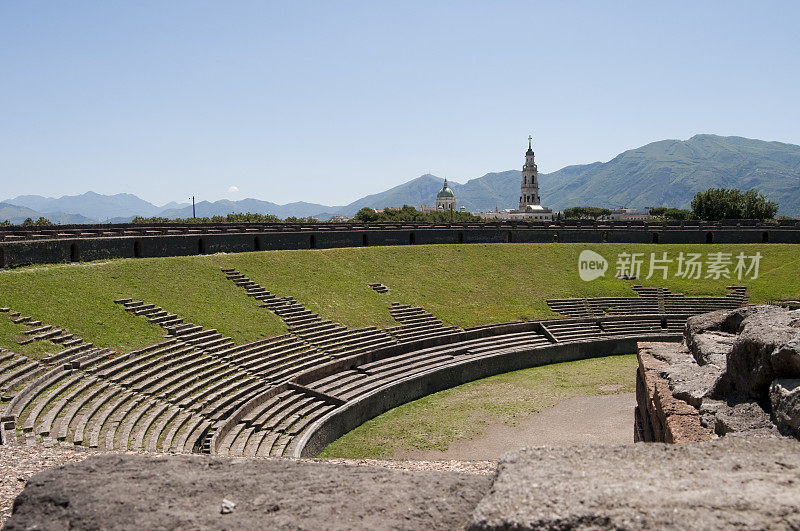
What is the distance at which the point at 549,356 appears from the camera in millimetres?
30484

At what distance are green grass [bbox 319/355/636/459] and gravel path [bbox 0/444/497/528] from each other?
794cm

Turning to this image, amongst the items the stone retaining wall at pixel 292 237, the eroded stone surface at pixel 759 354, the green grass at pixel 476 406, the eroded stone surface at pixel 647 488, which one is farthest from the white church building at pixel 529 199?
the eroded stone surface at pixel 647 488

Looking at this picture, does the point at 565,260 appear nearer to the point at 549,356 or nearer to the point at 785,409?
the point at 549,356

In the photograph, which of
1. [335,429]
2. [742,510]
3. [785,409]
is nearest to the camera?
[742,510]

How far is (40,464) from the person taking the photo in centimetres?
1015

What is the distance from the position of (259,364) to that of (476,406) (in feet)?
27.8

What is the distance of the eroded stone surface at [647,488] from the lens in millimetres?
4848

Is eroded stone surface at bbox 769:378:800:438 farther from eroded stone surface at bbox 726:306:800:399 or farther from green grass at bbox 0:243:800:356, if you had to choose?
green grass at bbox 0:243:800:356

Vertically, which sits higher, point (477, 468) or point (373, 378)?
point (477, 468)

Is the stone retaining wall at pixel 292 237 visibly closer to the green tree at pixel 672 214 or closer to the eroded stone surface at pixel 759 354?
the eroded stone surface at pixel 759 354

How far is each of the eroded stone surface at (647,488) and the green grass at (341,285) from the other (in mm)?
18316

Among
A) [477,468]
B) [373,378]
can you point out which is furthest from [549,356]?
[477,468]

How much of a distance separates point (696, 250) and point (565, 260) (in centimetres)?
1064

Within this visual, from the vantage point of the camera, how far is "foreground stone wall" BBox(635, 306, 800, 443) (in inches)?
361
